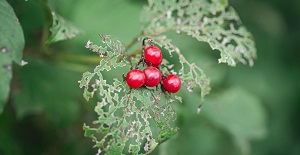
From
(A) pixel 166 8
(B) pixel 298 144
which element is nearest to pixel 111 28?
(A) pixel 166 8

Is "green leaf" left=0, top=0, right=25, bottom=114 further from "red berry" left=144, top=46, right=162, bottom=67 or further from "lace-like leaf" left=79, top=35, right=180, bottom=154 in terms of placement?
"red berry" left=144, top=46, right=162, bottom=67

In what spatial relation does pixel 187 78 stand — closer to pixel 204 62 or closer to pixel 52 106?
pixel 52 106

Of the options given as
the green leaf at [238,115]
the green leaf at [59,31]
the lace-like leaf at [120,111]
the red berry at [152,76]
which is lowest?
the green leaf at [238,115]

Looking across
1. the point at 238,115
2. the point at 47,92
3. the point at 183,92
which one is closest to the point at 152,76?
the point at 47,92

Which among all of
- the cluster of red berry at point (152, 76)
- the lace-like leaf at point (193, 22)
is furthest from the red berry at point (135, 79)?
the lace-like leaf at point (193, 22)

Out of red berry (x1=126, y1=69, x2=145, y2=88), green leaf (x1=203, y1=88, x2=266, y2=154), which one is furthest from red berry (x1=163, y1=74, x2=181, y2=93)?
green leaf (x1=203, y1=88, x2=266, y2=154)

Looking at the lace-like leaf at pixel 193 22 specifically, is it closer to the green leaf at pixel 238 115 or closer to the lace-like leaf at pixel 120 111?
the lace-like leaf at pixel 120 111
